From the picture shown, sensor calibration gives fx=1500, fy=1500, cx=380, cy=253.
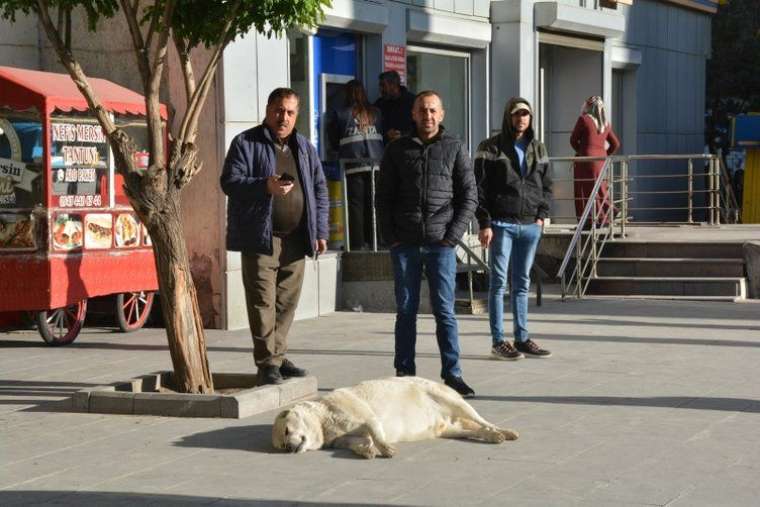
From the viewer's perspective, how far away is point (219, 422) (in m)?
8.60

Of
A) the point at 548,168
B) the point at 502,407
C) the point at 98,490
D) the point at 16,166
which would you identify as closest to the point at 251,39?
the point at 16,166

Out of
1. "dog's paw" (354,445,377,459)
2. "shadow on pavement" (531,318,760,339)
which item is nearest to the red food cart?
"shadow on pavement" (531,318,760,339)

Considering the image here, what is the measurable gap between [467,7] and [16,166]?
7.87m

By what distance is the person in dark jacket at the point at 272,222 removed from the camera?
30.7 feet

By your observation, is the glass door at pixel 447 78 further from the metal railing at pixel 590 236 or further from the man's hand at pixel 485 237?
the man's hand at pixel 485 237

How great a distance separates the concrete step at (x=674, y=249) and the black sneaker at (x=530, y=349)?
632 cm

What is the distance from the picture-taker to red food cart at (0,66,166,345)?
12086 millimetres

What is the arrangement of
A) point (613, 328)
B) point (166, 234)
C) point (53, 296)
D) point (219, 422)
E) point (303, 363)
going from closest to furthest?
point (219, 422), point (166, 234), point (303, 363), point (53, 296), point (613, 328)

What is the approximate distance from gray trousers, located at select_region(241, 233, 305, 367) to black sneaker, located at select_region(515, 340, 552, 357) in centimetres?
234

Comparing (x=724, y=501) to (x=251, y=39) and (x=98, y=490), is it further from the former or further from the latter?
(x=251, y=39)

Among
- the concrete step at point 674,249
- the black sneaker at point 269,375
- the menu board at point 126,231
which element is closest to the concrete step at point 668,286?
the concrete step at point 674,249

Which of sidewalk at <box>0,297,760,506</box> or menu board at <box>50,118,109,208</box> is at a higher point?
menu board at <box>50,118,109,208</box>

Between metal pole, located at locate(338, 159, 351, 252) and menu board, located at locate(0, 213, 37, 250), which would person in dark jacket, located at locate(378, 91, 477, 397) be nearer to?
menu board, located at locate(0, 213, 37, 250)

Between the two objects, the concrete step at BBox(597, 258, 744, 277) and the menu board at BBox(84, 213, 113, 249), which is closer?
the menu board at BBox(84, 213, 113, 249)
